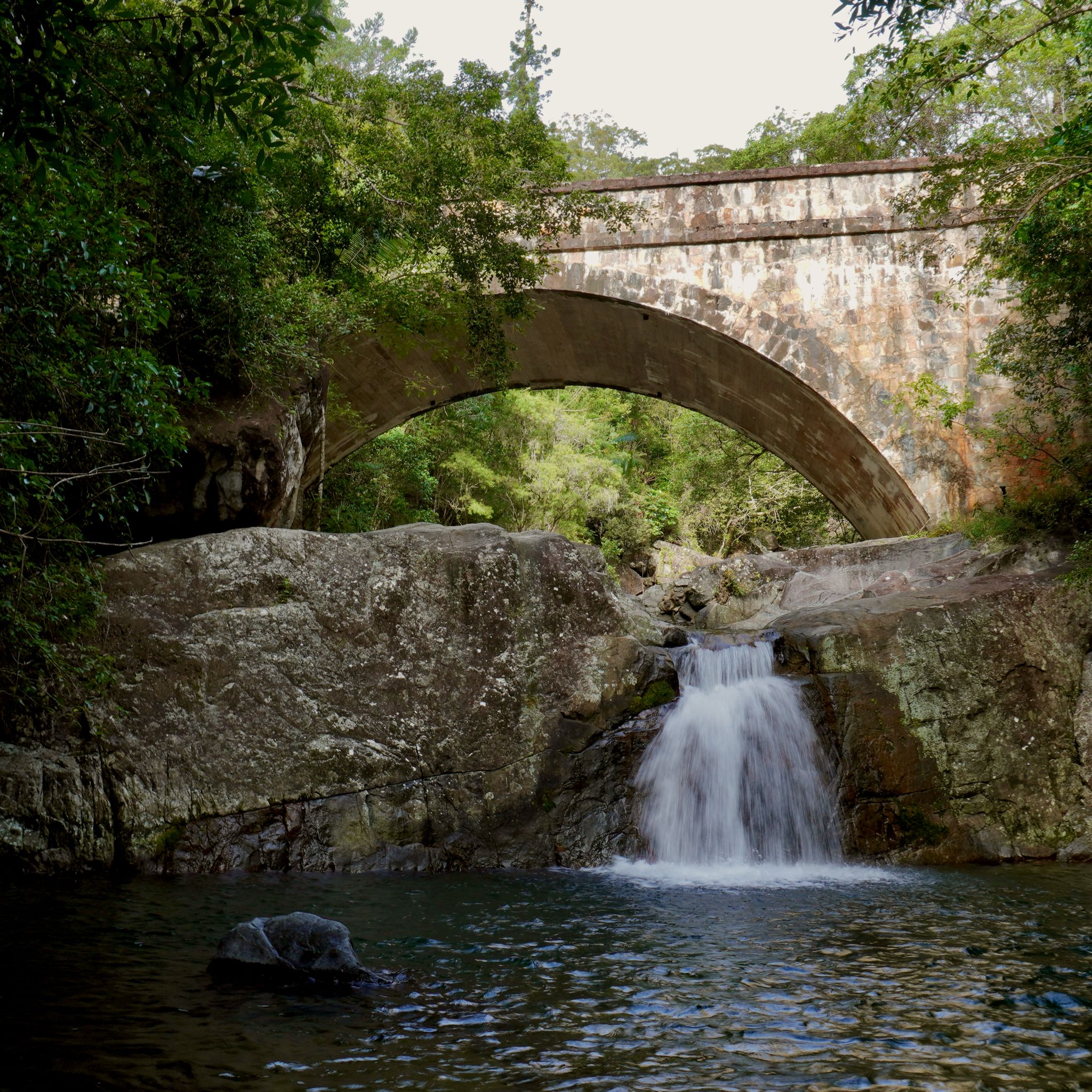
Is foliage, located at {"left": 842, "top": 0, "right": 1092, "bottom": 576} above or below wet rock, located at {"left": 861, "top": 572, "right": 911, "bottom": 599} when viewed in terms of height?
above

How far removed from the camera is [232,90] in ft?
11.8

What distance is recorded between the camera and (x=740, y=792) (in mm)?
8438

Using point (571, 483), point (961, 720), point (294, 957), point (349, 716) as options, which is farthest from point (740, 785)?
point (571, 483)

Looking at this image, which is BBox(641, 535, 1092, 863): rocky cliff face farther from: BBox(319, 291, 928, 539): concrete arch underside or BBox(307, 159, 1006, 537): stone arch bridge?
BBox(319, 291, 928, 539): concrete arch underside

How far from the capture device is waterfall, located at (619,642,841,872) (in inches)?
318

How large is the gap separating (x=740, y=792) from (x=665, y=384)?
11124 mm

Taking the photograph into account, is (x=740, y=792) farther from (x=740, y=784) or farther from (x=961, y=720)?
(x=961, y=720)

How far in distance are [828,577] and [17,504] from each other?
35.5 ft

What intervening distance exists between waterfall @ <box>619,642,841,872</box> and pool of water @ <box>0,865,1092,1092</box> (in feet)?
5.57

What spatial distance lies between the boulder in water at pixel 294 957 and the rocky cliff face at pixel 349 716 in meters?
3.19

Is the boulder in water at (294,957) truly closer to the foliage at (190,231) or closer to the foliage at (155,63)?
the foliage at (190,231)

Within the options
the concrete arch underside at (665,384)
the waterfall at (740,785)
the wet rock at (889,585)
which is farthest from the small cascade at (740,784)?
the concrete arch underside at (665,384)

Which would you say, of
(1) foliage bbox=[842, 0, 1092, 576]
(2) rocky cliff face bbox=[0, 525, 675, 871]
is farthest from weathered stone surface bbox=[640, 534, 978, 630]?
(2) rocky cliff face bbox=[0, 525, 675, 871]

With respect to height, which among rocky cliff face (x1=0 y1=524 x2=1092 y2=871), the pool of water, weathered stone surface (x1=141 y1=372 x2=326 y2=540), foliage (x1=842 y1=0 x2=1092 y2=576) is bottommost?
the pool of water
